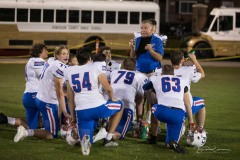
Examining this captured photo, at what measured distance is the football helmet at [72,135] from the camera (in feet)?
32.9

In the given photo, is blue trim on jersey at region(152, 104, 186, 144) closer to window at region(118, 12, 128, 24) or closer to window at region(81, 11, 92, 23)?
window at region(81, 11, 92, 23)

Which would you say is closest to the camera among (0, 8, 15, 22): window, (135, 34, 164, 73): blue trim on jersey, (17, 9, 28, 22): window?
(135, 34, 164, 73): blue trim on jersey

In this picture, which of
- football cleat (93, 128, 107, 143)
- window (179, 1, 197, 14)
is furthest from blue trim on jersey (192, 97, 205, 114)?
window (179, 1, 197, 14)

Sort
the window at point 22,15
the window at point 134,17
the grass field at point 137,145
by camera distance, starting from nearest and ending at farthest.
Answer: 1. the grass field at point 137,145
2. the window at point 22,15
3. the window at point 134,17

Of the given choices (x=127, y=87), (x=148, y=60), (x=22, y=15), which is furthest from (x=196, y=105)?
(x=22, y=15)

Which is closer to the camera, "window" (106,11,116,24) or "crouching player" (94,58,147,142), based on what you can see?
"crouching player" (94,58,147,142)

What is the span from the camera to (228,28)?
31.7 m

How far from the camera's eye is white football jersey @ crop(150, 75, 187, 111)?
1018 cm

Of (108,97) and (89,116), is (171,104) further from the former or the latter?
(89,116)

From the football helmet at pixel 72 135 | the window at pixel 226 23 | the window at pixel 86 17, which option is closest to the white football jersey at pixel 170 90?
the football helmet at pixel 72 135

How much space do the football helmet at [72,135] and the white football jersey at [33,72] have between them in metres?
1.71

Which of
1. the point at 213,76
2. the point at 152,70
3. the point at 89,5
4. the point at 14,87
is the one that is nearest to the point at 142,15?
the point at 89,5

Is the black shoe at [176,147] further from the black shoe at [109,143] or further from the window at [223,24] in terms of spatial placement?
the window at [223,24]

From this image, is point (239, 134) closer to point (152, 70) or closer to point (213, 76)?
point (152, 70)
